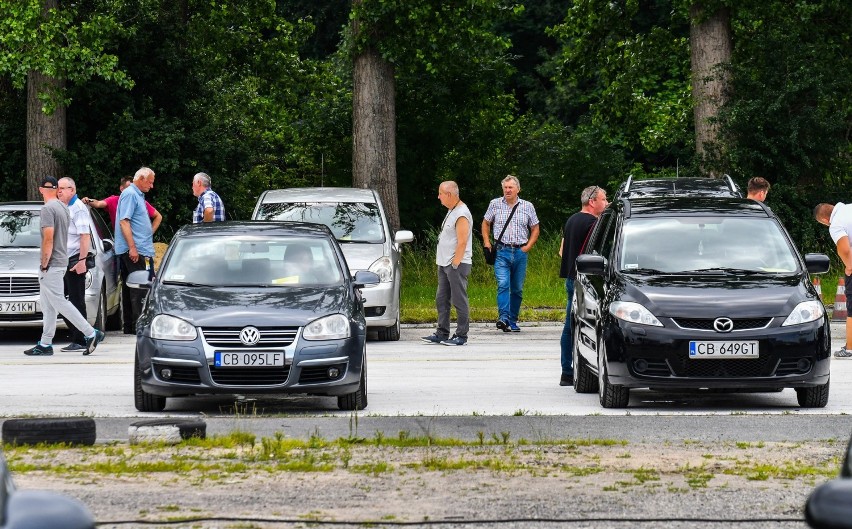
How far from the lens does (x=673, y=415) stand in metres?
11.3

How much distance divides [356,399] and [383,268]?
6415 millimetres

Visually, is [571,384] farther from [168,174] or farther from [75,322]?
[168,174]

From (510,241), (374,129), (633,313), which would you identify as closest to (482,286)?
(374,129)

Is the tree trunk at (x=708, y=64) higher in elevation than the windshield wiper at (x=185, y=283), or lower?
higher

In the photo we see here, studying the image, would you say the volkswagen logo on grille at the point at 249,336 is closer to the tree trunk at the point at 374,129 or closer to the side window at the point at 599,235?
the side window at the point at 599,235

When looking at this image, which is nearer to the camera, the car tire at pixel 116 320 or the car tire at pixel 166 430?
the car tire at pixel 166 430

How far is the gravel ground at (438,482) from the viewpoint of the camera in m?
7.08

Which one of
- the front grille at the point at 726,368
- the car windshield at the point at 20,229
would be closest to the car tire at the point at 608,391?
the front grille at the point at 726,368

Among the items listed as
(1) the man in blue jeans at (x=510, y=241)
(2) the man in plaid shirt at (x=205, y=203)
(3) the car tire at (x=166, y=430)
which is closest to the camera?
(3) the car tire at (x=166, y=430)

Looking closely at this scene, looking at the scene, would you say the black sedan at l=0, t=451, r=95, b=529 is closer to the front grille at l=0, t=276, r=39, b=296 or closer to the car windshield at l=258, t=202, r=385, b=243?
the front grille at l=0, t=276, r=39, b=296

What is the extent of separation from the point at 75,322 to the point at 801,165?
14.6 meters

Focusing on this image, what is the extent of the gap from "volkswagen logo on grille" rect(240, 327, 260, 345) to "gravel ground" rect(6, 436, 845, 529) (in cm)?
191

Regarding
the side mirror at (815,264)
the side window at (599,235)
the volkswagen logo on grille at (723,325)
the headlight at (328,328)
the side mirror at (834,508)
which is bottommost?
the headlight at (328,328)

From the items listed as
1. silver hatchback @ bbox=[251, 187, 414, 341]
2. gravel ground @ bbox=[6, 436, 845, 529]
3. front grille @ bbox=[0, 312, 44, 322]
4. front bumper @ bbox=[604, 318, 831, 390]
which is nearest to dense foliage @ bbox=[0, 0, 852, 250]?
silver hatchback @ bbox=[251, 187, 414, 341]
